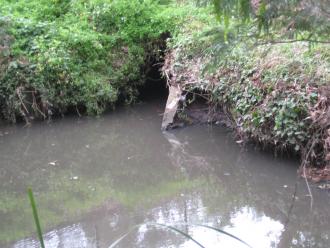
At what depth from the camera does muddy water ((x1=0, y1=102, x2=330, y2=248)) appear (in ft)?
15.0

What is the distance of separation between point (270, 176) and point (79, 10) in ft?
16.4

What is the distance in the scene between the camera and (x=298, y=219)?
471 centimetres

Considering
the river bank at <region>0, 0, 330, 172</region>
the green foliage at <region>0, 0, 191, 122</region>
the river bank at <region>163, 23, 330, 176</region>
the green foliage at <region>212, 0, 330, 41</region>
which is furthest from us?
the green foliage at <region>0, 0, 191, 122</region>

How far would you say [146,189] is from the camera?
5633 millimetres

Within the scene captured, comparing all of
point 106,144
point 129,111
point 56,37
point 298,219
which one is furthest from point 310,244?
point 56,37

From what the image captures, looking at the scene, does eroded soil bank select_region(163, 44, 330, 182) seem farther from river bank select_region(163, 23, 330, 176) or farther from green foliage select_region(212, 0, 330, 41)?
green foliage select_region(212, 0, 330, 41)

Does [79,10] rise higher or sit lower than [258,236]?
higher

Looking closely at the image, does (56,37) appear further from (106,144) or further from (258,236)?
(258,236)

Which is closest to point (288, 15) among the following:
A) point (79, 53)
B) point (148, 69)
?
point (79, 53)

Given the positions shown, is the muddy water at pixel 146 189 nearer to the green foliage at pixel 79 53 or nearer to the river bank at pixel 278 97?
the river bank at pixel 278 97

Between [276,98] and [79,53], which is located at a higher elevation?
[79,53]

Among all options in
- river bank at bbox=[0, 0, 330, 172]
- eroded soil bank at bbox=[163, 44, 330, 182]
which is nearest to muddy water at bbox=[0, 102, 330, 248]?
eroded soil bank at bbox=[163, 44, 330, 182]

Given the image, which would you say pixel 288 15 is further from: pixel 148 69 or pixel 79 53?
pixel 148 69

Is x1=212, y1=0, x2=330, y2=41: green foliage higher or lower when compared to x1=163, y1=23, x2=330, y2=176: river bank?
higher
